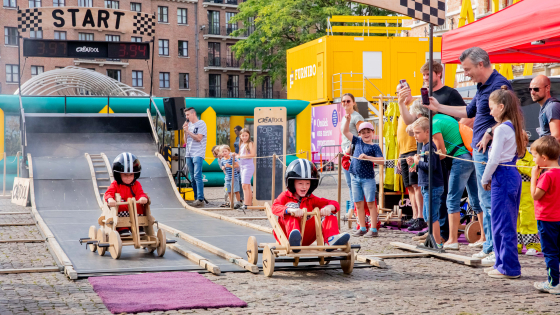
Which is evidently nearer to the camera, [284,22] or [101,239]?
[101,239]

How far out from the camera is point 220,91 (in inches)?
2243

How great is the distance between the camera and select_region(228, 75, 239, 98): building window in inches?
2265

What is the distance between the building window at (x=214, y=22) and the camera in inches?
2244

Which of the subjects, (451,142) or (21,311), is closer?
(21,311)

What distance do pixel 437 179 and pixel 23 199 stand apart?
30.6ft

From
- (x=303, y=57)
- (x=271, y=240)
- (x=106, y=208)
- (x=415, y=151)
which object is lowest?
(x=271, y=240)

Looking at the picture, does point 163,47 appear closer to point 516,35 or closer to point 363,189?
point 363,189

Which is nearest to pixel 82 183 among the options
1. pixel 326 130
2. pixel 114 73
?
pixel 326 130

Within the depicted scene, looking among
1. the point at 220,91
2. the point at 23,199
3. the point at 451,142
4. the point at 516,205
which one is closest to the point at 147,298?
the point at 516,205

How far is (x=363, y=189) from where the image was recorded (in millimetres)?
8844

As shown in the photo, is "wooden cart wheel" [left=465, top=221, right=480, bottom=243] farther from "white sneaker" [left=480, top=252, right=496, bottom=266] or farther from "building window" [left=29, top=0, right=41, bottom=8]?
"building window" [left=29, top=0, right=41, bottom=8]

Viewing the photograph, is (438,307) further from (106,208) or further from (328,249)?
(106,208)

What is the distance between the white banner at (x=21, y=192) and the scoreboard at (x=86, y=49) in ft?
12.1

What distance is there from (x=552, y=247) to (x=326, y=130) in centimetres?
2082
